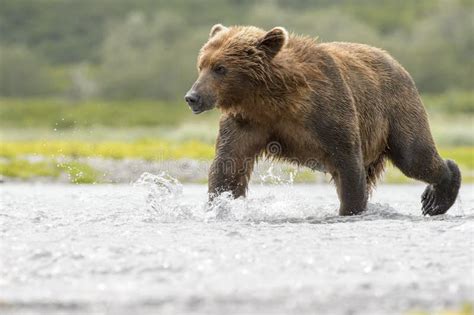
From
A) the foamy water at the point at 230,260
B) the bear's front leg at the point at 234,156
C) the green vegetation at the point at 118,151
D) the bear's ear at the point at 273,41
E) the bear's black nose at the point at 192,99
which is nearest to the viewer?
the foamy water at the point at 230,260

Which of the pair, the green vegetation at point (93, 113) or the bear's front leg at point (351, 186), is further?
the green vegetation at point (93, 113)

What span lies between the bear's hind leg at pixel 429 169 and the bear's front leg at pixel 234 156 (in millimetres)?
1520

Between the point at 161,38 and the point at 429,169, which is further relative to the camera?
the point at 161,38

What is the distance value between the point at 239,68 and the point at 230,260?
6.93 ft

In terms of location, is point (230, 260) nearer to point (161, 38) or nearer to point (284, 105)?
point (284, 105)

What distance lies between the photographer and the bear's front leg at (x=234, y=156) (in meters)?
7.89

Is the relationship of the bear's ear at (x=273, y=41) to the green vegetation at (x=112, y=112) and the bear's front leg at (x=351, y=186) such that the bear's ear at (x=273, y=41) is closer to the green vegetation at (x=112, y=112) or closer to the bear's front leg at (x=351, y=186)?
the bear's front leg at (x=351, y=186)

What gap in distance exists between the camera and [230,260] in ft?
19.9

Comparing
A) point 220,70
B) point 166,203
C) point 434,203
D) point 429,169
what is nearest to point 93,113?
point 434,203

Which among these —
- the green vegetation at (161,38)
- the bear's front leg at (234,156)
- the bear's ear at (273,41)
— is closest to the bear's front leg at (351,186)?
the bear's front leg at (234,156)

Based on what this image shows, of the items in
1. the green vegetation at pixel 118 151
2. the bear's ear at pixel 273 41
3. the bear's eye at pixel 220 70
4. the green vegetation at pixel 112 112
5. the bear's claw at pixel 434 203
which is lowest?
the green vegetation at pixel 112 112

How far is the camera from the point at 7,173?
17.7 metres

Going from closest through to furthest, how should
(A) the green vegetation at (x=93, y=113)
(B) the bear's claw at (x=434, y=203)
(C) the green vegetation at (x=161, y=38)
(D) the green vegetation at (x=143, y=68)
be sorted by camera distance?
(B) the bear's claw at (x=434, y=203), (D) the green vegetation at (x=143, y=68), (A) the green vegetation at (x=93, y=113), (C) the green vegetation at (x=161, y=38)

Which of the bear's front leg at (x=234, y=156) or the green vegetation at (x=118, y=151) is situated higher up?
the bear's front leg at (x=234, y=156)
